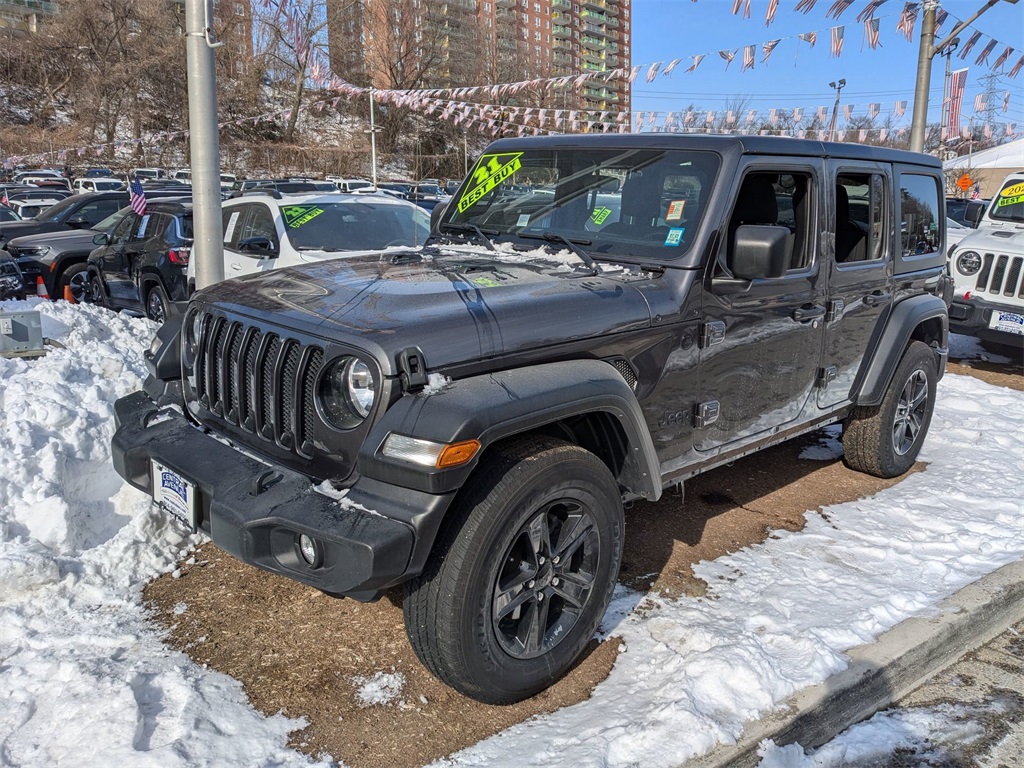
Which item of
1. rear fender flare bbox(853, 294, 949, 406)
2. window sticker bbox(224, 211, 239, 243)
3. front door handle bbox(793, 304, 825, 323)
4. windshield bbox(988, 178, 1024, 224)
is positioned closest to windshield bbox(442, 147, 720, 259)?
front door handle bbox(793, 304, 825, 323)

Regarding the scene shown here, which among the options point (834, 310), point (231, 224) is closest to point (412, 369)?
point (834, 310)

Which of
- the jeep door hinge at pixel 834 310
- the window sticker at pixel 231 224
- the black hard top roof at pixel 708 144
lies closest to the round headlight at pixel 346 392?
the black hard top roof at pixel 708 144

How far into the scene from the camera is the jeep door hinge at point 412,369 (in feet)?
8.66

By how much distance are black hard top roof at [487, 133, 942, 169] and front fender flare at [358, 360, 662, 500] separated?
1.38 metres

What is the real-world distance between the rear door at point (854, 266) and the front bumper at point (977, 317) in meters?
4.72

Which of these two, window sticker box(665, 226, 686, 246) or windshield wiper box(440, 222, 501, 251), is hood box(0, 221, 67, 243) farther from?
window sticker box(665, 226, 686, 246)

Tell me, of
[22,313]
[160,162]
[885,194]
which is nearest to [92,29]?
[160,162]

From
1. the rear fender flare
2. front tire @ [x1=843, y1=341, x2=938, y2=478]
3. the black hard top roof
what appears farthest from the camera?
front tire @ [x1=843, y1=341, x2=938, y2=478]

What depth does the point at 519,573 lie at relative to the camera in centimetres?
294

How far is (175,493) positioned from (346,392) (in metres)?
0.86

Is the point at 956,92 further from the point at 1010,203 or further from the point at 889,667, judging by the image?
the point at 889,667

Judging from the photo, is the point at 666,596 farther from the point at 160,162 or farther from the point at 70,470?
the point at 160,162

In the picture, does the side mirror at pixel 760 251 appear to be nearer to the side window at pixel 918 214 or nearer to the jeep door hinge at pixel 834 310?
the jeep door hinge at pixel 834 310

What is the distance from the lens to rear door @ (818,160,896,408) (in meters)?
4.44
